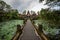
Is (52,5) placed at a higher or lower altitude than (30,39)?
higher

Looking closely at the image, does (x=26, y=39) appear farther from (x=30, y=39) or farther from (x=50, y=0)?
(x=50, y=0)

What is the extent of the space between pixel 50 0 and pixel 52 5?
477 millimetres

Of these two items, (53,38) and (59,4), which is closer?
(53,38)

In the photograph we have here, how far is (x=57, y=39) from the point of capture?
10039 mm

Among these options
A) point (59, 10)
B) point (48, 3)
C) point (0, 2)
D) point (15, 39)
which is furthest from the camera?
point (0, 2)

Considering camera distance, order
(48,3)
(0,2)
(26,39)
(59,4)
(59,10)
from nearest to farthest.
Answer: (26,39) < (59,4) < (48,3) < (59,10) < (0,2)

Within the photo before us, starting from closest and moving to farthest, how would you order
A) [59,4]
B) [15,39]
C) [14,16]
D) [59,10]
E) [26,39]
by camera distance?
1. [15,39]
2. [26,39]
3. [59,4]
4. [59,10]
5. [14,16]

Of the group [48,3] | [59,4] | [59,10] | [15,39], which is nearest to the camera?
[15,39]

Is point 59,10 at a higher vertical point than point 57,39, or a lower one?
higher

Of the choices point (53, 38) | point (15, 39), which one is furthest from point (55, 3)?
point (15, 39)

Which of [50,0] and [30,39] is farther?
[50,0]

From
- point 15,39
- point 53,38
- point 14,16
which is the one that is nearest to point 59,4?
point 53,38

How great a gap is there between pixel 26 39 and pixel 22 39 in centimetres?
29

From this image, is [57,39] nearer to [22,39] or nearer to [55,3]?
[22,39]
